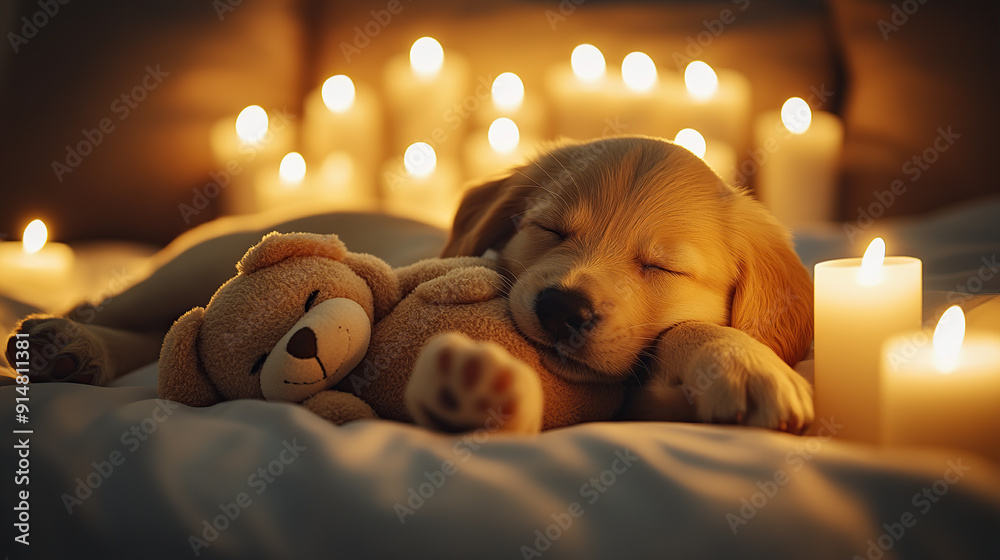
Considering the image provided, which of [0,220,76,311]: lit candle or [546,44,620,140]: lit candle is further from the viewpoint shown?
[546,44,620,140]: lit candle

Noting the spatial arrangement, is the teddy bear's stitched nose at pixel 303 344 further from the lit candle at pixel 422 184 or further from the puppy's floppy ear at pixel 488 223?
the lit candle at pixel 422 184

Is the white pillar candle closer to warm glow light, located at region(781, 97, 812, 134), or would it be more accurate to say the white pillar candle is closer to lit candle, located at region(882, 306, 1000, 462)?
warm glow light, located at region(781, 97, 812, 134)

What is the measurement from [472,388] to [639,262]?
0.69 metres

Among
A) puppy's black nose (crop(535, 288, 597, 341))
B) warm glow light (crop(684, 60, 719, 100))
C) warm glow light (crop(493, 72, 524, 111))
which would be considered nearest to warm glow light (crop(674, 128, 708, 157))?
warm glow light (crop(684, 60, 719, 100))

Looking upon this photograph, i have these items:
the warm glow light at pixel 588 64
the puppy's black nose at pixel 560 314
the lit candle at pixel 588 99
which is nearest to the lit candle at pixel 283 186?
the lit candle at pixel 588 99

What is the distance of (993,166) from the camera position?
3.41 meters

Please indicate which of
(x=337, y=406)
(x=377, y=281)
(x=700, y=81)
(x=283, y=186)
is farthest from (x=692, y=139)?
(x=337, y=406)

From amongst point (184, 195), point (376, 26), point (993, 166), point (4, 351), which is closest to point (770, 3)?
point (993, 166)

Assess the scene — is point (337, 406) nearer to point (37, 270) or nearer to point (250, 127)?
point (37, 270)

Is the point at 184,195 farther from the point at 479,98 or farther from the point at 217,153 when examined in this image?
the point at 479,98

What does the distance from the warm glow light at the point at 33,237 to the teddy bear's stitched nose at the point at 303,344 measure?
7.08 feet

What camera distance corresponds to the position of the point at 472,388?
0.87 meters

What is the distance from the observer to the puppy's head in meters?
1.26

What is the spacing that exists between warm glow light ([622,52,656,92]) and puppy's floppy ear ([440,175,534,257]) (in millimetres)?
2182
